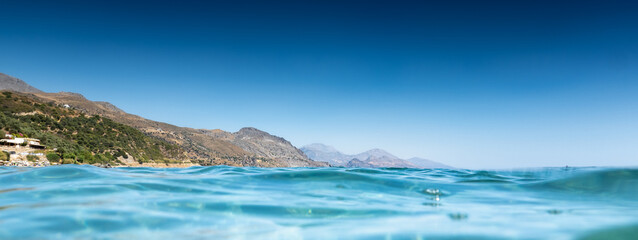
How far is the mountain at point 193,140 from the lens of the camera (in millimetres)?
83938

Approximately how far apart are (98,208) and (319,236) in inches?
125

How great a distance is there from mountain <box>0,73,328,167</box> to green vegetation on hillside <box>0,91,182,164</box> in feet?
30.4

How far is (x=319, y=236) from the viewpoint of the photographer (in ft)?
11.3

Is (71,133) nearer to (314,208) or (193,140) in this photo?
(314,208)

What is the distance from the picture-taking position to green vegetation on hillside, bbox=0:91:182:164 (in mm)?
34281

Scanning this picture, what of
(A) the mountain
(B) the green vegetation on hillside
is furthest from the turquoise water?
(A) the mountain

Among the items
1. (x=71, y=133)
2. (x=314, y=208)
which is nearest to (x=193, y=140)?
(x=71, y=133)

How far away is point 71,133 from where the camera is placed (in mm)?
44344

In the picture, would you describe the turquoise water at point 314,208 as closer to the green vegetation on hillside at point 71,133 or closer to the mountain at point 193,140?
the green vegetation on hillside at point 71,133

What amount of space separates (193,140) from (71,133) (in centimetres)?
5987

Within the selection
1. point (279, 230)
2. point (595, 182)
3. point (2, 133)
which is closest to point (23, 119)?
point (2, 133)

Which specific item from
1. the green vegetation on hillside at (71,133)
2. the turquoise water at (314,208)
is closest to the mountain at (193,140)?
the green vegetation on hillside at (71,133)

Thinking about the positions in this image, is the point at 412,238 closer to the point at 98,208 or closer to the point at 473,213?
the point at 473,213

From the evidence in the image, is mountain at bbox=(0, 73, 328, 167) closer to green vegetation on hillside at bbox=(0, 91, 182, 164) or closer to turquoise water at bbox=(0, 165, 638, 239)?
green vegetation on hillside at bbox=(0, 91, 182, 164)
